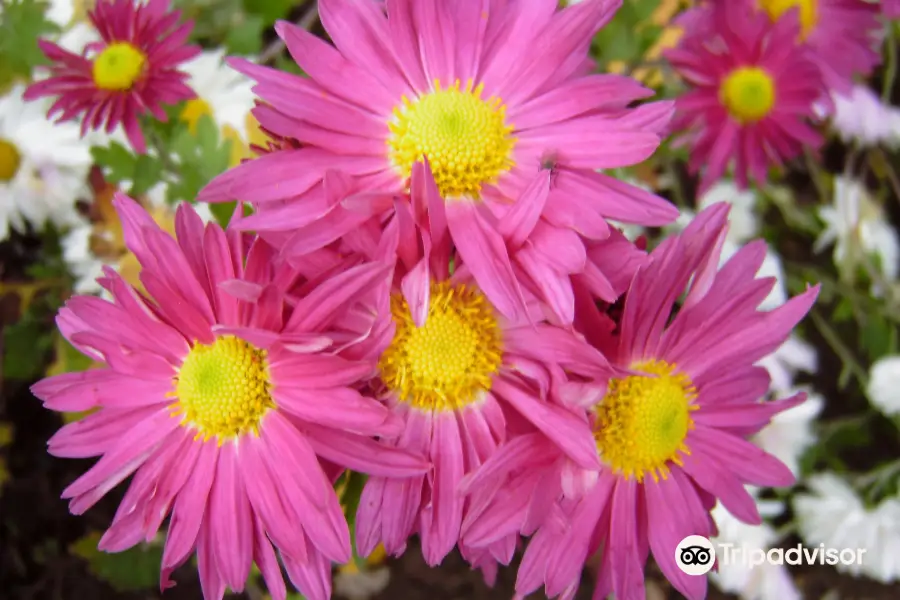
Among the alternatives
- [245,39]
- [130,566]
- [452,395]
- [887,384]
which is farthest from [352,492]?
[887,384]

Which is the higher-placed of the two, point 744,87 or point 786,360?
point 744,87

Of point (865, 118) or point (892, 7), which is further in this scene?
point (865, 118)

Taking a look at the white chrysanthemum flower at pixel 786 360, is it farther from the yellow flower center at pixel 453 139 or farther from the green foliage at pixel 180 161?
the green foliage at pixel 180 161

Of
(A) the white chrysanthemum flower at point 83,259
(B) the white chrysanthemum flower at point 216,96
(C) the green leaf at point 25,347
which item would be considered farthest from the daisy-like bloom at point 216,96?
(C) the green leaf at point 25,347

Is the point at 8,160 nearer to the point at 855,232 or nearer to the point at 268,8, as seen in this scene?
the point at 268,8

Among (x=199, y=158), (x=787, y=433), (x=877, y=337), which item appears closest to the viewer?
(x=199, y=158)

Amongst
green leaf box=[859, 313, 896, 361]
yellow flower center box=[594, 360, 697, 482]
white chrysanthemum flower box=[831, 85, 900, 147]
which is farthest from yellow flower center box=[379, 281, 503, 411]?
white chrysanthemum flower box=[831, 85, 900, 147]
